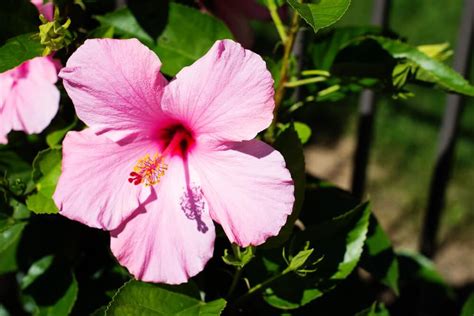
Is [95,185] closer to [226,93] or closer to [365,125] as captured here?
[226,93]

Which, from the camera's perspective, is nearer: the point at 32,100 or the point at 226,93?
the point at 226,93

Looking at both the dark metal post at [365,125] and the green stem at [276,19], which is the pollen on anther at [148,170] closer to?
→ the green stem at [276,19]

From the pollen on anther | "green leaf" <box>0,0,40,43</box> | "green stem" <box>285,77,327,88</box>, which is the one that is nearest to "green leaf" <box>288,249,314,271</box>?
the pollen on anther

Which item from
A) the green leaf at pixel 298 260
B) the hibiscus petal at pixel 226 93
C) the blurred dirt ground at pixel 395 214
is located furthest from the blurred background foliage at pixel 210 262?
the blurred dirt ground at pixel 395 214

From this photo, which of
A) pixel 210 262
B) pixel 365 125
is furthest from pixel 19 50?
pixel 365 125

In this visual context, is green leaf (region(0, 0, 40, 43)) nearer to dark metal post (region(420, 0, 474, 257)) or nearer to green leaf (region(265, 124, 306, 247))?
green leaf (region(265, 124, 306, 247))

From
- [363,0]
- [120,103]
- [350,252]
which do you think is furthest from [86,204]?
[363,0]
